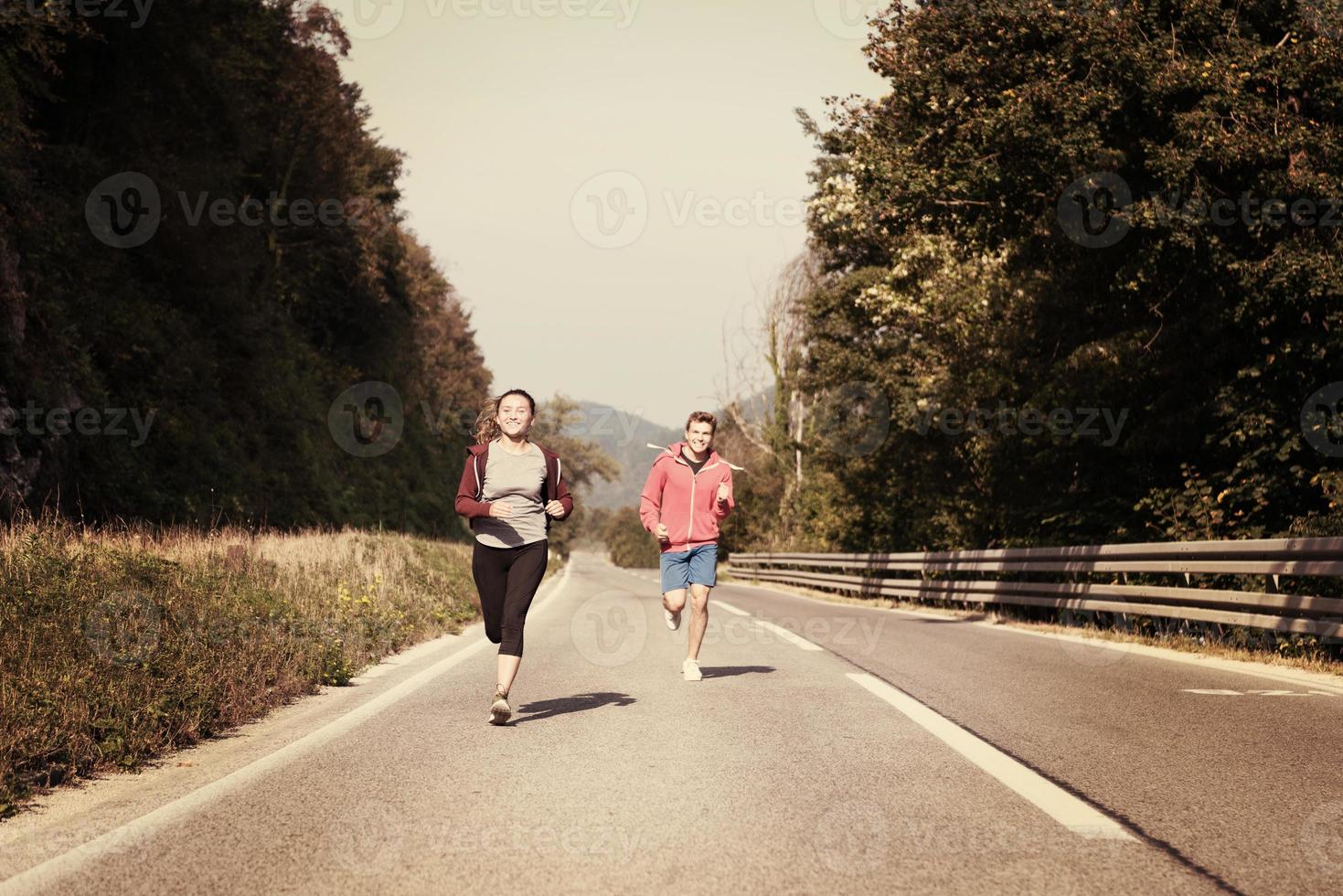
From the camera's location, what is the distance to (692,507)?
28.8 ft

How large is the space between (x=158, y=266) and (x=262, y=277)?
9504 millimetres

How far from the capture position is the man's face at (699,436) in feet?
28.6

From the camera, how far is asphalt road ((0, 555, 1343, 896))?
381 centimetres

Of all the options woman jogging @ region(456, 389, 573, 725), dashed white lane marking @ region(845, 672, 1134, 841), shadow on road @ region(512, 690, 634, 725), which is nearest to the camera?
dashed white lane marking @ region(845, 672, 1134, 841)

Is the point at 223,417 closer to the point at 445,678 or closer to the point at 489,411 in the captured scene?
the point at 445,678

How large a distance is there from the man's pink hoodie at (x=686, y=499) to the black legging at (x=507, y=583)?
69.8 inches

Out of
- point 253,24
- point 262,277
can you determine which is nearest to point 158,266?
point 253,24

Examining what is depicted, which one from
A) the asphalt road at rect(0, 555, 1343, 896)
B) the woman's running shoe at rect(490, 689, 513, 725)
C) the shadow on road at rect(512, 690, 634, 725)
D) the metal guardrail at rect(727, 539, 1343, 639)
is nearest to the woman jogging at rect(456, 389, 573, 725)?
the woman's running shoe at rect(490, 689, 513, 725)

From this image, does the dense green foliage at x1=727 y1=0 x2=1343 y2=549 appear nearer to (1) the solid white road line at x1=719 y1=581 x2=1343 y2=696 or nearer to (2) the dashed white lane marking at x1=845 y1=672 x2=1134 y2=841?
(1) the solid white road line at x1=719 y1=581 x2=1343 y2=696

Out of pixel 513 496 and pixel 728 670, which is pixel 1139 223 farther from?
pixel 513 496

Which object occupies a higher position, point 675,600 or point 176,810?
point 675,600

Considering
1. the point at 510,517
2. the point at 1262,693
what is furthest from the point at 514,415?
the point at 1262,693

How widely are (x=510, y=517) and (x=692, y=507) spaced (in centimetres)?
212

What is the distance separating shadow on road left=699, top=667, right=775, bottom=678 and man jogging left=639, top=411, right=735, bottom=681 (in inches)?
16.7
